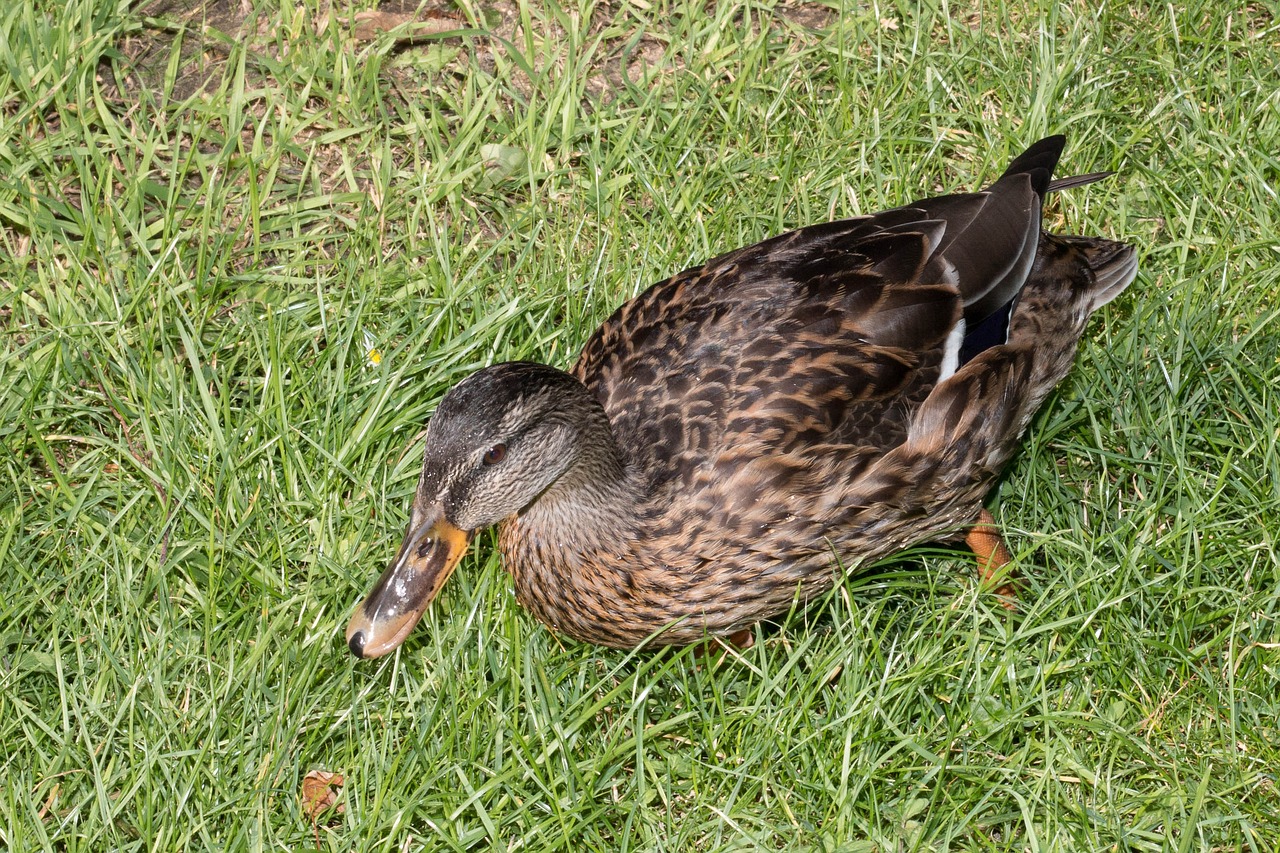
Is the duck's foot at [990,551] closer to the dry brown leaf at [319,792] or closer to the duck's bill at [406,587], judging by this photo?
the duck's bill at [406,587]

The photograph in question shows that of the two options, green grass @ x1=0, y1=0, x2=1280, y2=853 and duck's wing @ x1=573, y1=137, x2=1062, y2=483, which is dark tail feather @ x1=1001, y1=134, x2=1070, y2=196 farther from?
green grass @ x1=0, y1=0, x2=1280, y2=853

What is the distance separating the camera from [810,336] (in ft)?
11.7

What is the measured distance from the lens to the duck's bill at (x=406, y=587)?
3.25 metres

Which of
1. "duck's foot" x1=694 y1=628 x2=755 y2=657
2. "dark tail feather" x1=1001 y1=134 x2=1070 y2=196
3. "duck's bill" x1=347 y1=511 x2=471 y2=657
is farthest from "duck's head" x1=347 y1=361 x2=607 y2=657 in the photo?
"dark tail feather" x1=1001 y1=134 x2=1070 y2=196

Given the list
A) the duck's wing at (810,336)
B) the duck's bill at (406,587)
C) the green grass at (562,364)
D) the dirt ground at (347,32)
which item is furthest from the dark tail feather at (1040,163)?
the duck's bill at (406,587)

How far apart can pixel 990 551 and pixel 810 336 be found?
0.87m

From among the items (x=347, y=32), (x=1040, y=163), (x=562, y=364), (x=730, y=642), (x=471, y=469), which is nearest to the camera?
(x=471, y=469)

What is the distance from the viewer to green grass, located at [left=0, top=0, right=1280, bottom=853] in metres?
3.30

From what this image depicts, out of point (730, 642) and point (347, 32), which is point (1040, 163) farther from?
point (347, 32)

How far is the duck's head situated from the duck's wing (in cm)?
33

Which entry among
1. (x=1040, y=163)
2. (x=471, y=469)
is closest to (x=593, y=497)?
(x=471, y=469)

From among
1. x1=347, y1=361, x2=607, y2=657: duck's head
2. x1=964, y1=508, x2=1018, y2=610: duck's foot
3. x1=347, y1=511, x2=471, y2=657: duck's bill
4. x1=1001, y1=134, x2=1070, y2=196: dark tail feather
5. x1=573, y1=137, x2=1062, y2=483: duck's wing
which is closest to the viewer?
x1=347, y1=361, x2=607, y2=657: duck's head

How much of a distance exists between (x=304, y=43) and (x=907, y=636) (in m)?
3.01

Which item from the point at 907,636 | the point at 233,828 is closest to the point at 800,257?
the point at 907,636
